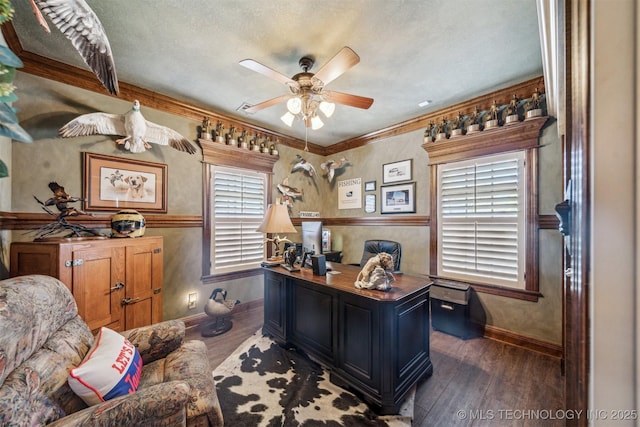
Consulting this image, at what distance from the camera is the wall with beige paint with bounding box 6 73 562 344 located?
7.11ft

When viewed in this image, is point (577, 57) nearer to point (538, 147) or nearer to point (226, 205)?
point (538, 147)

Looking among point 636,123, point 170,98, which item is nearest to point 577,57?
point 636,123

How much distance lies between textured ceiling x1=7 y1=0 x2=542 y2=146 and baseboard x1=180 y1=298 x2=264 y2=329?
2.72m

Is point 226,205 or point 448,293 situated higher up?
point 226,205

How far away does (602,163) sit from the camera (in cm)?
40

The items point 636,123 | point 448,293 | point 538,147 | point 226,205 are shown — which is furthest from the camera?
point 226,205

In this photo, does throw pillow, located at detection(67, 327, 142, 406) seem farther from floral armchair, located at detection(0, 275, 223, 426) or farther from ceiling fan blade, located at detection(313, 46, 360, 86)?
ceiling fan blade, located at detection(313, 46, 360, 86)

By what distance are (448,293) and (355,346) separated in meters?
1.58

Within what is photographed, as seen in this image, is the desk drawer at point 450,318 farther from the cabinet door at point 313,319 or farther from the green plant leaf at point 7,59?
the green plant leaf at point 7,59

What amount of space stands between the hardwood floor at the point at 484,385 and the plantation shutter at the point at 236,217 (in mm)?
1056

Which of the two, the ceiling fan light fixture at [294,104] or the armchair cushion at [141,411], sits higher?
the ceiling fan light fixture at [294,104]

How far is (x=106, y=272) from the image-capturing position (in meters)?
1.93

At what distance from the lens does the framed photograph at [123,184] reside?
242 cm

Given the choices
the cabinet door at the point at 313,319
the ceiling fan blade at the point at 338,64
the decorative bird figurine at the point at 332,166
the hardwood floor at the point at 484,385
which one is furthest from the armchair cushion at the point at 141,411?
→ the decorative bird figurine at the point at 332,166
